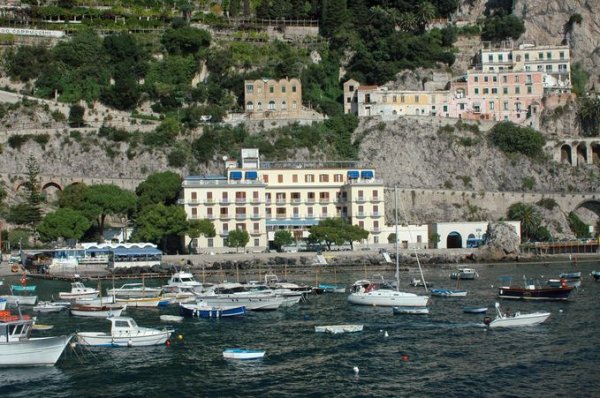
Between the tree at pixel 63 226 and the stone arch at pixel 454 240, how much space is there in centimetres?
3976

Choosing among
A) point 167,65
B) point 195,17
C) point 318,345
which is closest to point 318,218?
point 167,65

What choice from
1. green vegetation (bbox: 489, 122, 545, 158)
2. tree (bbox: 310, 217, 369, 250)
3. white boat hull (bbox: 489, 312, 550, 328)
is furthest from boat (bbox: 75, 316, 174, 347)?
green vegetation (bbox: 489, 122, 545, 158)

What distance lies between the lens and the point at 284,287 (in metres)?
59.3

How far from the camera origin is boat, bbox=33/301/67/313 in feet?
181

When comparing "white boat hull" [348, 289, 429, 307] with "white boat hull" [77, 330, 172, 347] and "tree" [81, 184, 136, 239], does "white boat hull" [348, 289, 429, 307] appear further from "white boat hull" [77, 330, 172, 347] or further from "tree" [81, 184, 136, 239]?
"tree" [81, 184, 136, 239]

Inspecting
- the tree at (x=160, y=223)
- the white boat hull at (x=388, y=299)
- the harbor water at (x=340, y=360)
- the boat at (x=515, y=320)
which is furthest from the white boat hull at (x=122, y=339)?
the tree at (x=160, y=223)

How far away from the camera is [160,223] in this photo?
276 ft

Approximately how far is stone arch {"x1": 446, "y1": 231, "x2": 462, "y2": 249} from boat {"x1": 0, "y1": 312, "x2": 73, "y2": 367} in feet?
205

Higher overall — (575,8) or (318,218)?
(575,8)

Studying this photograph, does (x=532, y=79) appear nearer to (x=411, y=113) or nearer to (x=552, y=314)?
(x=411, y=113)

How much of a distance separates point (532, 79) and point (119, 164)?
54488mm

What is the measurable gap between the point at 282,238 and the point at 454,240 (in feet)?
67.8

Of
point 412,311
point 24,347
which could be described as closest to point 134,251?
point 412,311

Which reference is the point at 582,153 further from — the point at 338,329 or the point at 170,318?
the point at 170,318
